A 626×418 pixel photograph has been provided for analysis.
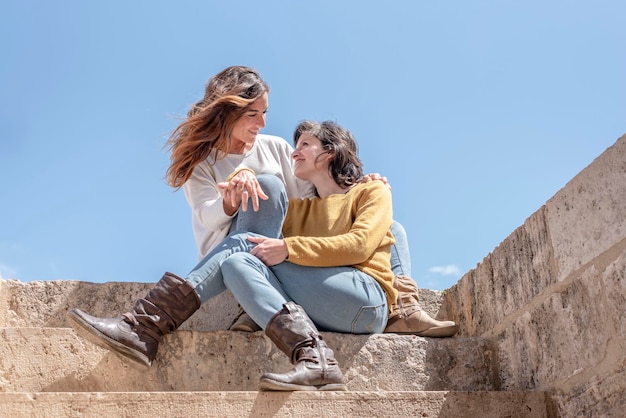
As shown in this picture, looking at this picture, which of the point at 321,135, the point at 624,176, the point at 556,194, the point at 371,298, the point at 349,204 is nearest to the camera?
the point at 624,176

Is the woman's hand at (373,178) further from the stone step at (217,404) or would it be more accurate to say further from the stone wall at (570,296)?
the stone step at (217,404)

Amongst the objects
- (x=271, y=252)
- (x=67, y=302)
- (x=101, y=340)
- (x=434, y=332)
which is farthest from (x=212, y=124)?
(x=434, y=332)

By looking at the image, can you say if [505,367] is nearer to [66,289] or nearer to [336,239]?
[336,239]

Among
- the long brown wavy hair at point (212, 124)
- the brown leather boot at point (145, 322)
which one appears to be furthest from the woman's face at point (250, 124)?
the brown leather boot at point (145, 322)

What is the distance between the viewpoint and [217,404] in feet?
8.39

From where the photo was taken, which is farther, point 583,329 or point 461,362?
point 461,362

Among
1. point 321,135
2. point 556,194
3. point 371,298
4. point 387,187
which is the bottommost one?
point 371,298

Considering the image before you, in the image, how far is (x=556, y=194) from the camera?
9.56 ft

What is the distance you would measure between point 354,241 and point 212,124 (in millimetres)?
989

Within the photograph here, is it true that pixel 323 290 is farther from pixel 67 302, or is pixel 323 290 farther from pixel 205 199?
pixel 67 302

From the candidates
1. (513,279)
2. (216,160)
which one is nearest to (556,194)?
(513,279)

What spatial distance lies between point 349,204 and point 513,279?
731mm

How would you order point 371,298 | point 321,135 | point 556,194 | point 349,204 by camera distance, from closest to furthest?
point 556,194 < point 371,298 < point 349,204 < point 321,135

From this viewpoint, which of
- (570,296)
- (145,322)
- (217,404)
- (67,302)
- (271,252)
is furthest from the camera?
(67,302)
